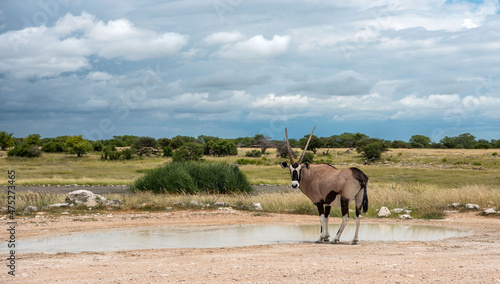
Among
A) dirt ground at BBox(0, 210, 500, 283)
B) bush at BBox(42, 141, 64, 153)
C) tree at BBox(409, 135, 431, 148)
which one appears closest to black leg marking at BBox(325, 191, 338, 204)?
dirt ground at BBox(0, 210, 500, 283)

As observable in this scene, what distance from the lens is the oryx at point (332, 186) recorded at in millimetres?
12305

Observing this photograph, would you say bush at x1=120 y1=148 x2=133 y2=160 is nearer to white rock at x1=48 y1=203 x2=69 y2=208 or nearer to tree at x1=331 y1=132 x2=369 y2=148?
tree at x1=331 y1=132 x2=369 y2=148

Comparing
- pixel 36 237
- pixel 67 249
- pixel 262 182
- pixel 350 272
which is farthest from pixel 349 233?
pixel 262 182

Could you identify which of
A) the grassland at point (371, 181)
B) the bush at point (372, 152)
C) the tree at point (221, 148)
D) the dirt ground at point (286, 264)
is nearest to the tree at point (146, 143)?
the grassland at point (371, 181)

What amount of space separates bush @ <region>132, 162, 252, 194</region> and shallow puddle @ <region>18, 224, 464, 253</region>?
13.7 meters

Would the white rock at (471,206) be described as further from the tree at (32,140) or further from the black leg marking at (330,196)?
the tree at (32,140)

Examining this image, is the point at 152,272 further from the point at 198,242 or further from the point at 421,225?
the point at 421,225

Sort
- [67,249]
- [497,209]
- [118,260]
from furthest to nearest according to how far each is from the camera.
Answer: [497,209], [67,249], [118,260]

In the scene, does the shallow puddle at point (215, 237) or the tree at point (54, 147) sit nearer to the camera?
the shallow puddle at point (215, 237)

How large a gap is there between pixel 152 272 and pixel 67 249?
4605mm

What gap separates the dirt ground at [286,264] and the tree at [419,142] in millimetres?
111746

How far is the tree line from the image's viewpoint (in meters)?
77.5

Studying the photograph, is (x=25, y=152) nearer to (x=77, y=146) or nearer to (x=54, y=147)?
(x=77, y=146)

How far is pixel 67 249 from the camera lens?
481 inches
